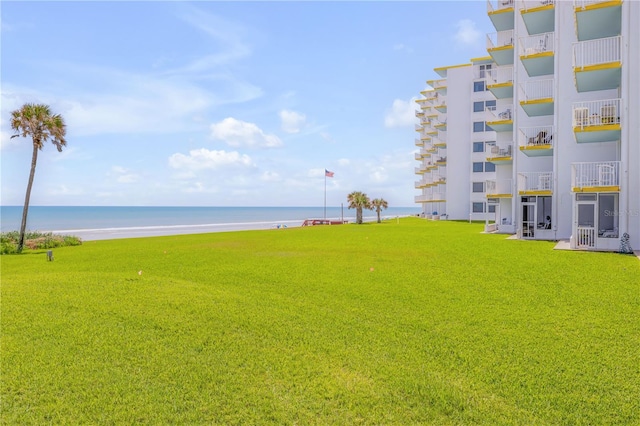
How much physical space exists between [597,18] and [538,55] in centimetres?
541

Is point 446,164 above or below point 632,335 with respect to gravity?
above

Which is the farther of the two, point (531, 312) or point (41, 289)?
point (41, 289)

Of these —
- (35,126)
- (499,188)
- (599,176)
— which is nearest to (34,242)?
(35,126)

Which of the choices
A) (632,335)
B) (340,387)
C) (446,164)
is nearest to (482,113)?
(446,164)

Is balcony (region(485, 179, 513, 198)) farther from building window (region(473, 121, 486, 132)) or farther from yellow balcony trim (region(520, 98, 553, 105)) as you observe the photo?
building window (region(473, 121, 486, 132))

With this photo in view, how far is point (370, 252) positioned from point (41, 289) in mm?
12322

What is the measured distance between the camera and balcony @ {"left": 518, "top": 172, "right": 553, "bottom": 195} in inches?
992

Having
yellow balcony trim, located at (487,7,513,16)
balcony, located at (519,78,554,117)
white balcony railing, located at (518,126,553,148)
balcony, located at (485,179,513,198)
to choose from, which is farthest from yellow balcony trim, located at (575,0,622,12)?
balcony, located at (485,179,513,198)

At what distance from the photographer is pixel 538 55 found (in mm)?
26531

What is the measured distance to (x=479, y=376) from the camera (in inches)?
228

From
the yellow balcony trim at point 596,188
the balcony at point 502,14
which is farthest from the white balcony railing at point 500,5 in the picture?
the yellow balcony trim at point 596,188

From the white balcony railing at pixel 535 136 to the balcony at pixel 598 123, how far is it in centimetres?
461

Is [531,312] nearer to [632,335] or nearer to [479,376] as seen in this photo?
[632,335]

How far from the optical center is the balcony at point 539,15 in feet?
89.3
